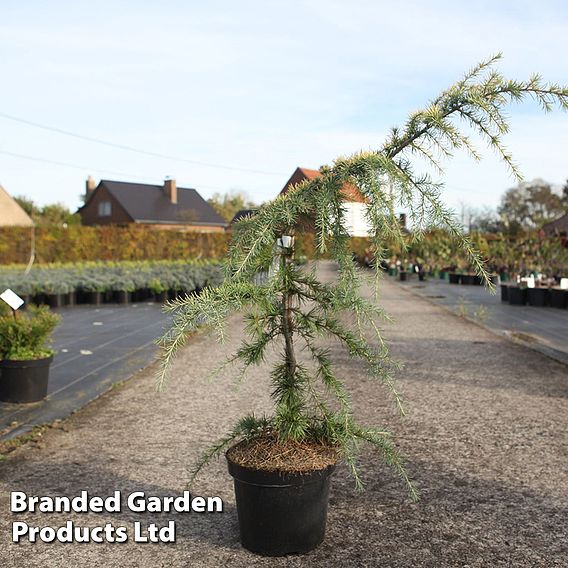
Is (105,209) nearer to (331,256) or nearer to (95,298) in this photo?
(95,298)

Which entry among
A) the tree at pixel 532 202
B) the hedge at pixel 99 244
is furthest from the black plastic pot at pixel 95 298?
the tree at pixel 532 202

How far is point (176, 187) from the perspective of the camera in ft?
183

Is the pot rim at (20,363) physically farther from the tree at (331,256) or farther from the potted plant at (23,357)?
the tree at (331,256)

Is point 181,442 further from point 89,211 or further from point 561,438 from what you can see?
point 89,211

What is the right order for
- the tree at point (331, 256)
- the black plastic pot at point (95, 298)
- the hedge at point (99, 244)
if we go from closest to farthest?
1. the tree at point (331, 256)
2. the black plastic pot at point (95, 298)
3. the hedge at point (99, 244)

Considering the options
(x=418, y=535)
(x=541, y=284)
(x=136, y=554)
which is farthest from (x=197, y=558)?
(x=541, y=284)

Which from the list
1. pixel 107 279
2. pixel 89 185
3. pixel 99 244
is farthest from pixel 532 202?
pixel 107 279

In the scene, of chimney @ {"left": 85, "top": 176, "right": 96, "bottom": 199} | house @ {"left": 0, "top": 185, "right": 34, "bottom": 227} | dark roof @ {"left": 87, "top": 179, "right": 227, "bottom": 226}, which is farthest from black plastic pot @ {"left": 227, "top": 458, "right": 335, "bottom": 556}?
chimney @ {"left": 85, "top": 176, "right": 96, "bottom": 199}

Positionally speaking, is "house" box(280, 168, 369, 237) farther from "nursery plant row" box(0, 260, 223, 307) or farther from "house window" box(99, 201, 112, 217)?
"house window" box(99, 201, 112, 217)

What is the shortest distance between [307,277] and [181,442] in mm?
2310

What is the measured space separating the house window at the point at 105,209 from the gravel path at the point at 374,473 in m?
47.9

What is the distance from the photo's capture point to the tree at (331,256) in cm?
285

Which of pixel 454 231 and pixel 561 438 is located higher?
pixel 454 231

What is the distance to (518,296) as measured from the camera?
16078mm
